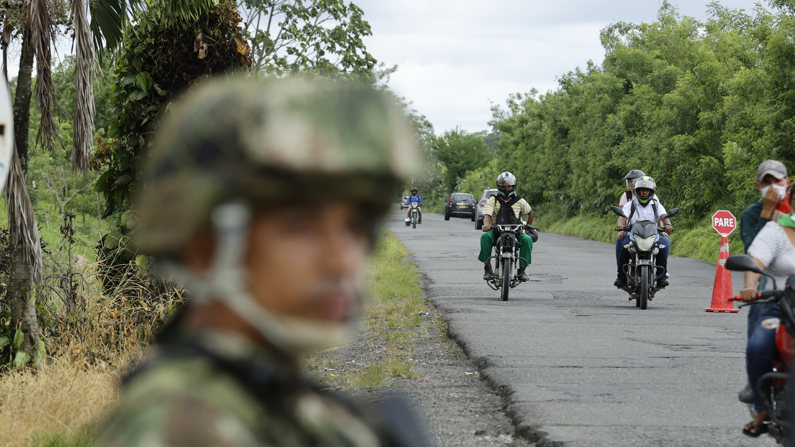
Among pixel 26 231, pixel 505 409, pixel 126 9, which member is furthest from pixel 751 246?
pixel 126 9

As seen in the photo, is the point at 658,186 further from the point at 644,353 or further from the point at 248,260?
the point at 248,260

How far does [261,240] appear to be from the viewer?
108 cm

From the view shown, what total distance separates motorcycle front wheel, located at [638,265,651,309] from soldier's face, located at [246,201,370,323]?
13203 mm

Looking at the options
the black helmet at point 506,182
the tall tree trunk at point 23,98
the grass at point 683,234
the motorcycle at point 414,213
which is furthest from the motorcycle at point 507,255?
the motorcycle at point 414,213

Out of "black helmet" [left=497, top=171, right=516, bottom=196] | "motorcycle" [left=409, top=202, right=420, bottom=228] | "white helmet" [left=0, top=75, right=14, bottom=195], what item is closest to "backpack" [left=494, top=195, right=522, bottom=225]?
"black helmet" [left=497, top=171, right=516, bottom=196]

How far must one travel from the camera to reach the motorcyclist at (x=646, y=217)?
1421 cm

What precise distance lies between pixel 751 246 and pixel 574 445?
1.52 meters

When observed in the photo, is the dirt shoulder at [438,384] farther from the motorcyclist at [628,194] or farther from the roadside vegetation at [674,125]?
the roadside vegetation at [674,125]

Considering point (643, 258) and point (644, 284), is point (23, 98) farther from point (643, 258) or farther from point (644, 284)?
point (643, 258)

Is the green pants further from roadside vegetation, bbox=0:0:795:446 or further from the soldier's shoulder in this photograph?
the soldier's shoulder

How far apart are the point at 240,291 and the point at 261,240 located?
Answer: 0.06 meters

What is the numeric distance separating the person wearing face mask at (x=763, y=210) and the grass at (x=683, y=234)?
60.8 feet

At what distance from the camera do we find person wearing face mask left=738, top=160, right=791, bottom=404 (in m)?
5.45

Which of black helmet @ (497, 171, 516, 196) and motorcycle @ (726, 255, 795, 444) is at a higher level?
black helmet @ (497, 171, 516, 196)
